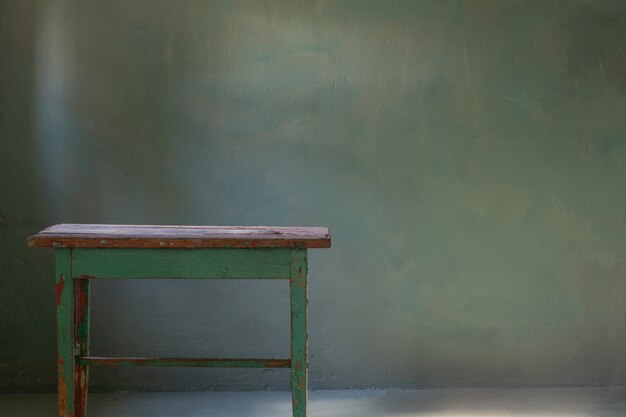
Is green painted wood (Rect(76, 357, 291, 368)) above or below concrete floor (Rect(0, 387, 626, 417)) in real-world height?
above

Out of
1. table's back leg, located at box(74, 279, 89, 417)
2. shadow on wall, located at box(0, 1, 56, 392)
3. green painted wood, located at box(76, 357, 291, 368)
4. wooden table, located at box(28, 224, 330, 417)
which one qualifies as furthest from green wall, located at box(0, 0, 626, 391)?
wooden table, located at box(28, 224, 330, 417)

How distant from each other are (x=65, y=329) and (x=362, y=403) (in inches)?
49.8

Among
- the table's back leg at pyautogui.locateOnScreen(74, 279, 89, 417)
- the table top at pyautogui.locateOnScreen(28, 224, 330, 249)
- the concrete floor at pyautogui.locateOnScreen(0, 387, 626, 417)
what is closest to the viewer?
the table top at pyautogui.locateOnScreen(28, 224, 330, 249)

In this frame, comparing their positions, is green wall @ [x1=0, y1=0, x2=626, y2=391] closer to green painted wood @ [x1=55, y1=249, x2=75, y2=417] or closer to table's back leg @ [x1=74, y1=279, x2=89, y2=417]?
table's back leg @ [x1=74, y1=279, x2=89, y2=417]

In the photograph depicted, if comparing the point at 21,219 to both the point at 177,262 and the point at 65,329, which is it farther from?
the point at 177,262

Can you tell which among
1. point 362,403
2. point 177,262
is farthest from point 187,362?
point 362,403

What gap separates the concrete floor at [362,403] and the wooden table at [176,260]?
2.22 feet

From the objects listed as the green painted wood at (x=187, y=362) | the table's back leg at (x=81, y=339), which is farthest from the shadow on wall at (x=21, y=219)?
the green painted wood at (x=187, y=362)

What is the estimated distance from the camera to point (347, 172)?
3.34 metres

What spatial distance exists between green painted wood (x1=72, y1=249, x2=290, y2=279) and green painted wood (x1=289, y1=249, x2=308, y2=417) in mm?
36

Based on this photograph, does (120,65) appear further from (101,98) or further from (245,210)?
(245,210)

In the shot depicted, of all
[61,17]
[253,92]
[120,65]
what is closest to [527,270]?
[253,92]

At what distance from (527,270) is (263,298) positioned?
1.08 metres

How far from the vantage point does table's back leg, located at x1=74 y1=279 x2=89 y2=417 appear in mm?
2746
